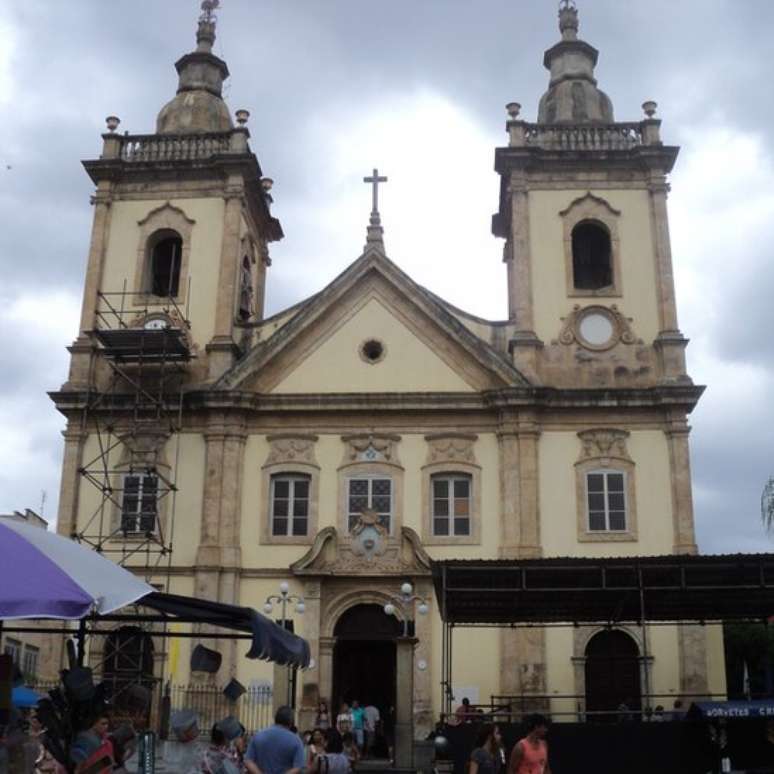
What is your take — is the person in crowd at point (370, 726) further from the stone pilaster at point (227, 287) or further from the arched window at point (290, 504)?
the stone pilaster at point (227, 287)

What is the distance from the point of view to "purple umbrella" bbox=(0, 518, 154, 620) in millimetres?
6887

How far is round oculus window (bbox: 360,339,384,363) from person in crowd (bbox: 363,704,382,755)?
28.6 ft

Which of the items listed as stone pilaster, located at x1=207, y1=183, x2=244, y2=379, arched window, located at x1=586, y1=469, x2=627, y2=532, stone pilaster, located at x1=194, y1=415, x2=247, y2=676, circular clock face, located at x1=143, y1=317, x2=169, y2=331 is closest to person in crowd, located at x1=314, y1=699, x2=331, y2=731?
stone pilaster, located at x1=194, y1=415, x2=247, y2=676

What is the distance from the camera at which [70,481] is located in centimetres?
2666

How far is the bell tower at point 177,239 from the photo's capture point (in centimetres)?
2825

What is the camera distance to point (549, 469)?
2594 cm

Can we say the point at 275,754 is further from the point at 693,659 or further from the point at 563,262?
the point at 563,262

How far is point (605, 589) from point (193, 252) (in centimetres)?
1586

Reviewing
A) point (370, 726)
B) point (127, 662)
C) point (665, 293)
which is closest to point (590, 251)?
point (665, 293)

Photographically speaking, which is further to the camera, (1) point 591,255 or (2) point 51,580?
(1) point 591,255

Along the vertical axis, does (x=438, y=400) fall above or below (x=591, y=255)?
below

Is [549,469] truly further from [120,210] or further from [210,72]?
[210,72]

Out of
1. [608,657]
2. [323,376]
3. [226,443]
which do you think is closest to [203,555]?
[226,443]

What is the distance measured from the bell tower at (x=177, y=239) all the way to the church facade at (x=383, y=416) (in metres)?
0.06
